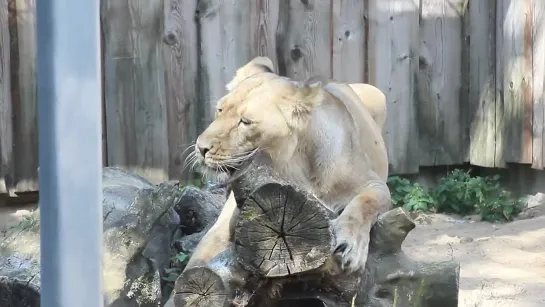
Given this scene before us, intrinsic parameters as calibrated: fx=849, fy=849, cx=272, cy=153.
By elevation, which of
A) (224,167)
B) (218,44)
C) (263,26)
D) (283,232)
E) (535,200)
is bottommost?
(535,200)

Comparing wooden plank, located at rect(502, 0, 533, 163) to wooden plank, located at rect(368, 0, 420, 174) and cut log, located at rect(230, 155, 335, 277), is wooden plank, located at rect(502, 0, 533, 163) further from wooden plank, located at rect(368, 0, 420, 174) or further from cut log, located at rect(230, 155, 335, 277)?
cut log, located at rect(230, 155, 335, 277)

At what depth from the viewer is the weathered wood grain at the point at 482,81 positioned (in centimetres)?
688

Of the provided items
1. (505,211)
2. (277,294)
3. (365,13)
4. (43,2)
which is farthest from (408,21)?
(43,2)

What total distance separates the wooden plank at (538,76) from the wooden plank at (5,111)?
12.7 ft

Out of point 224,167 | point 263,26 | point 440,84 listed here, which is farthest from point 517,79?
point 224,167

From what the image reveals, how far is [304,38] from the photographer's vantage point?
20.9 ft

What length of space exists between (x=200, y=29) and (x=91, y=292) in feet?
15.5

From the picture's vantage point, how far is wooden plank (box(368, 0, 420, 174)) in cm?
661

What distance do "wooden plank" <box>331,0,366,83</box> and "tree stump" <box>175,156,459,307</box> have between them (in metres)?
3.19

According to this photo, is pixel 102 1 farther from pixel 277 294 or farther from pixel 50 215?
pixel 50 215

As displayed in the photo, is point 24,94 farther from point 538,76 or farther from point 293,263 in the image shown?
point 538,76

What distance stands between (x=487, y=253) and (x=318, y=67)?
2.00 m

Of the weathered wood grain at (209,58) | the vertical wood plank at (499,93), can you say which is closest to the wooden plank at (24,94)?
the weathered wood grain at (209,58)

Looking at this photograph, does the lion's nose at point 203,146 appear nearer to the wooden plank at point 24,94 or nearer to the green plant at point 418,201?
the wooden plank at point 24,94
